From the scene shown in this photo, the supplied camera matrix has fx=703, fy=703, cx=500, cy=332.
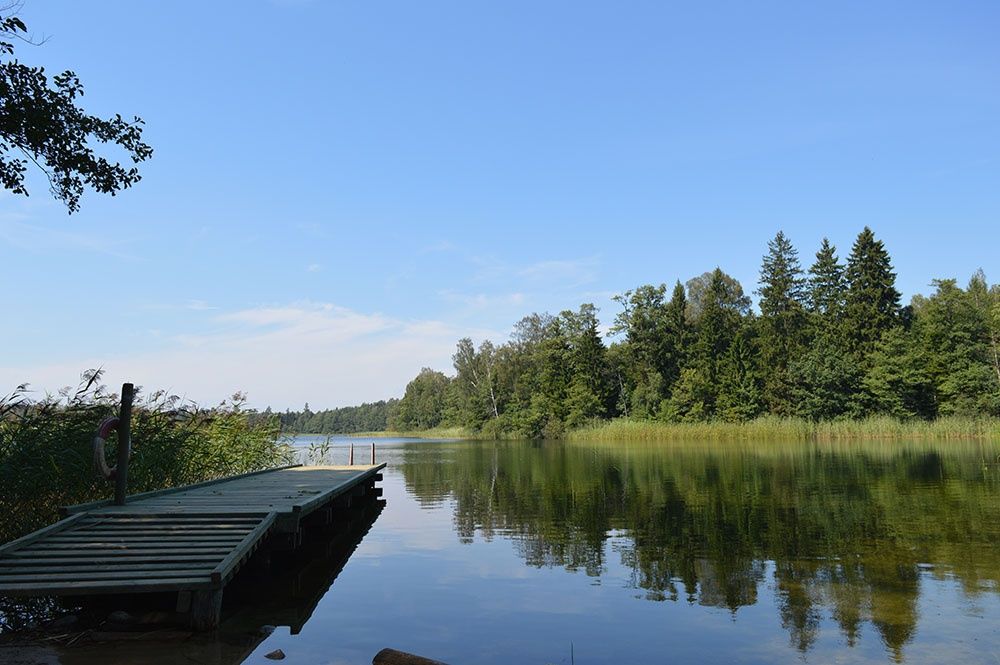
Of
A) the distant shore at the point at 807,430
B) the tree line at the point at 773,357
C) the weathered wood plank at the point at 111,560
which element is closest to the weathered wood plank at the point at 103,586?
the weathered wood plank at the point at 111,560

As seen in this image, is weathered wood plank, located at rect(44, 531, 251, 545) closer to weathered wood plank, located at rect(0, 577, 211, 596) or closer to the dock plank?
the dock plank

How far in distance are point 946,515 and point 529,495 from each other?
10573mm

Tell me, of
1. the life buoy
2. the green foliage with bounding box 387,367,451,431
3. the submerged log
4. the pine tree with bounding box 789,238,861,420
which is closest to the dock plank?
the life buoy

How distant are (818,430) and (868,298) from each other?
19525 millimetres

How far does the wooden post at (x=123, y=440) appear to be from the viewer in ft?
31.6

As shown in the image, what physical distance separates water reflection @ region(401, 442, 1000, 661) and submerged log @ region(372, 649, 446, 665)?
367 cm

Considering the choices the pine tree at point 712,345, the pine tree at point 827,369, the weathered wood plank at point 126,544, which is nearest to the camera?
the weathered wood plank at point 126,544

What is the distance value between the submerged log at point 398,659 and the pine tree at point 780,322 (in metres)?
58.2

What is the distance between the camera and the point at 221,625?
25.4 feet

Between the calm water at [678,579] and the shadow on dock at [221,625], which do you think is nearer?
the shadow on dock at [221,625]

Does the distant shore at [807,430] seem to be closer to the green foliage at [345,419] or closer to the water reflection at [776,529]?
the water reflection at [776,529]

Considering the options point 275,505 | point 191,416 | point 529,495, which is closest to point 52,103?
point 275,505

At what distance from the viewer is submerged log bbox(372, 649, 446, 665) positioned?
6.09 metres

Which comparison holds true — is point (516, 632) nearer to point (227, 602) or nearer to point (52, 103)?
point (227, 602)
